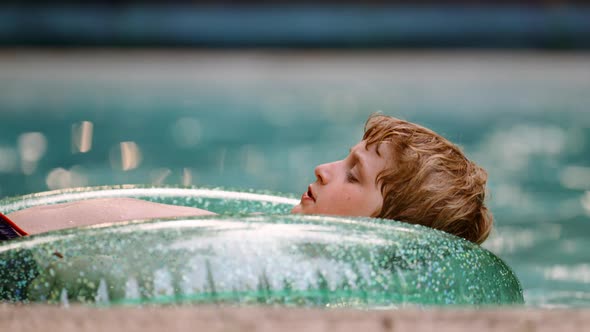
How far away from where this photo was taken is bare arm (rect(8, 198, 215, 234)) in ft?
6.69

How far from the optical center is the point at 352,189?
202 centimetres

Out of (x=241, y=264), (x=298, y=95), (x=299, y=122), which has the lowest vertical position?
(x=299, y=122)

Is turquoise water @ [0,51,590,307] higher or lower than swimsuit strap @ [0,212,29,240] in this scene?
lower

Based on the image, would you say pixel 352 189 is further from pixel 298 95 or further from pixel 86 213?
pixel 298 95

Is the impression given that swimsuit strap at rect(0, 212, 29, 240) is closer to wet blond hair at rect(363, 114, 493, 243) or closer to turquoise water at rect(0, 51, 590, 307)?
wet blond hair at rect(363, 114, 493, 243)

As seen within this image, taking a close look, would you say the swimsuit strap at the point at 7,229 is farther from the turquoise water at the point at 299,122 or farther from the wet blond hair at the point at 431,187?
the turquoise water at the point at 299,122

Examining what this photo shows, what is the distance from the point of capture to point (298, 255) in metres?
1.60

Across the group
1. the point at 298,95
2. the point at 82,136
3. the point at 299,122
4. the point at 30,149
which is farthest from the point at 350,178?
the point at 298,95

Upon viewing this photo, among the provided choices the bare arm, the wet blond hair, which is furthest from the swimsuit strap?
the wet blond hair

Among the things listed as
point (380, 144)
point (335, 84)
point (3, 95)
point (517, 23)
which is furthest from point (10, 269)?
point (517, 23)

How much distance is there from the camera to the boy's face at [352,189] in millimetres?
2020

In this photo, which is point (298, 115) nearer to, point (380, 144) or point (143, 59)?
point (143, 59)

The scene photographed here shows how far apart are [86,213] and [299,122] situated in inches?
233

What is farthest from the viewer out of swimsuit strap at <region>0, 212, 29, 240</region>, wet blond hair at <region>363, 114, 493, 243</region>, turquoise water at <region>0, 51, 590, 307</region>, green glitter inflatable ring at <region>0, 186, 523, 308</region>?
turquoise water at <region>0, 51, 590, 307</region>
